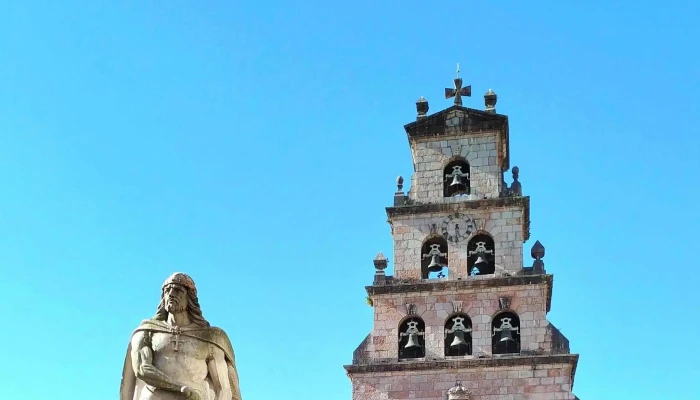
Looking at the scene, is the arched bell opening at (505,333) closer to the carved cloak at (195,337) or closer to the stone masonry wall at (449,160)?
the stone masonry wall at (449,160)

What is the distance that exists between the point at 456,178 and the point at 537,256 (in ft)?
9.51

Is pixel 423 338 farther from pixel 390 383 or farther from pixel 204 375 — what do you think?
pixel 204 375

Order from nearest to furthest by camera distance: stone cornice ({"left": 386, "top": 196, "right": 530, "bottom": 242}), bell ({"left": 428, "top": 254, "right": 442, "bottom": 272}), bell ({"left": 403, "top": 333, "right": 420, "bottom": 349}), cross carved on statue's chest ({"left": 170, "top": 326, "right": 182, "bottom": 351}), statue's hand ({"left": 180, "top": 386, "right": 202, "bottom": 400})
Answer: statue's hand ({"left": 180, "top": 386, "right": 202, "bottom": 400}) < cross carved on statue's chest ({"left": 170, "top": 326, "right": 182, "bottom": 351}) < bell ({"left": 403, "top": 333, "right": 420, "bottom": 349}) < bell ({"left": 428, "top": 254, "right": 442, "bottom": 272}) < stone cornice ({"left": 386, "top": 196, "right": 530, "bottom": 242})

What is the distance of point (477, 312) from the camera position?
2681 cm

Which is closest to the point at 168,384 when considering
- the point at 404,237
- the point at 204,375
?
the point at 204,375

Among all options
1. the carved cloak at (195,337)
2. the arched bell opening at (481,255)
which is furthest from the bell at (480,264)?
the carved cloak at (195,337)

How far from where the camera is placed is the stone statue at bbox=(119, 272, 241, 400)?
7.93 meters

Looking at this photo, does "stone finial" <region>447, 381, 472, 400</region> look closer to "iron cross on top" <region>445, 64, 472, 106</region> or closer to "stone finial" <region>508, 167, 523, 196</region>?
"stone finial" <region>508, 167, 523, 196</region>

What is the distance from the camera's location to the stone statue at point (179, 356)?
26.0 feet

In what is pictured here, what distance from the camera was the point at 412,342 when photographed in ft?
87.8

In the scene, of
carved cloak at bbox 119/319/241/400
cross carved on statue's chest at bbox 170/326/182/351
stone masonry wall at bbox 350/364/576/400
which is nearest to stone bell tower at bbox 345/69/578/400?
stone masonry wall at bbox 350/364/576/400

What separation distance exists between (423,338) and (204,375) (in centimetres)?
1910

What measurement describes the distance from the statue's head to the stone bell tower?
17898 mm

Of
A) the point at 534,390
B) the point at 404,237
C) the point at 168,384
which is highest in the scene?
the point at 404,237
